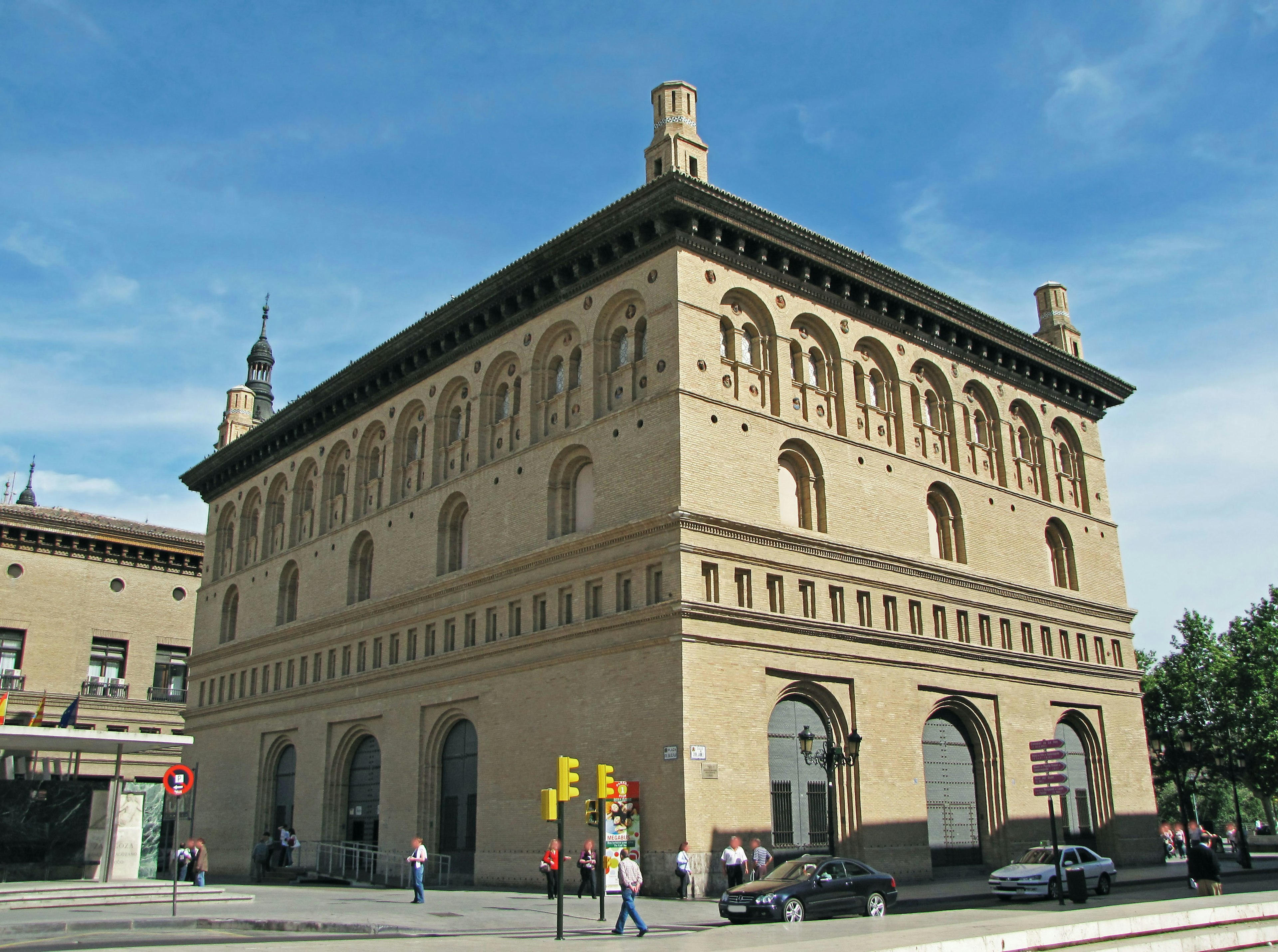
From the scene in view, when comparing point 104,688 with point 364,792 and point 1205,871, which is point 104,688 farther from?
point 1205,871

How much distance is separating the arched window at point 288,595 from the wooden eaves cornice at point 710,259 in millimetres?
4751

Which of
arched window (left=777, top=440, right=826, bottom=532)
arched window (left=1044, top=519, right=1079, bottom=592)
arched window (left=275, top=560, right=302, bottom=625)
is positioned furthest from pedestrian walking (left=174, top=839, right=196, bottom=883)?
arched window (left=1044, top=519, right=1079, bottom=592)

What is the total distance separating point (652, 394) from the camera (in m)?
27.3

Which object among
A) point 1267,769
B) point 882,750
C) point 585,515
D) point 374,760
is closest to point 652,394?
point 585,515

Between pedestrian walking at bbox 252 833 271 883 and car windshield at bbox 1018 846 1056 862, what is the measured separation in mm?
24205

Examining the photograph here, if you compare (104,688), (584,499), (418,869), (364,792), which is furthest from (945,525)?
(104,688)

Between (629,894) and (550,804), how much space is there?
6.55ft

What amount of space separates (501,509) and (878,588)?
1076 centimetres

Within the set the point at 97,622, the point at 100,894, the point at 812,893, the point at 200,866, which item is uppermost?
the point at 97,622

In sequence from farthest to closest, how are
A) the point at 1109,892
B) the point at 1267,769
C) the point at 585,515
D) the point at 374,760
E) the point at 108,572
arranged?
the point at 108,572 < the point at 1267,769 < the point at 374,760 < the point at 585,515 < the point at 1109,892

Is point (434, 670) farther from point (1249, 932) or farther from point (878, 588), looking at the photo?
point (1249, 932)

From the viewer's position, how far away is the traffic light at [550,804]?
1773cm

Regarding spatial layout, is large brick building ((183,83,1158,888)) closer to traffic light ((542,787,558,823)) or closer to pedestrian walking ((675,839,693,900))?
pedestrian walking ((675,839,693,900))

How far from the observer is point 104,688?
5106 cm
